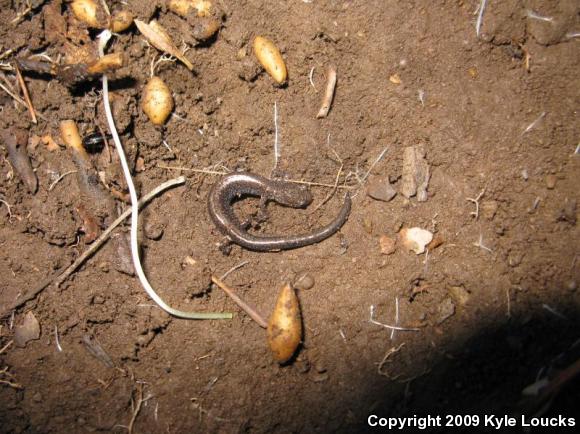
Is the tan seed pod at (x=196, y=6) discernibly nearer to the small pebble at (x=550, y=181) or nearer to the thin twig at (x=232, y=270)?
the thin twig at (x=232, y=270)

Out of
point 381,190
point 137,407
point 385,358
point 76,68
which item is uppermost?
point 76,68

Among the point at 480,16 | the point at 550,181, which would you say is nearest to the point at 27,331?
the point at 550,181

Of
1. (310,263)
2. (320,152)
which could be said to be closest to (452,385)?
(310,263)

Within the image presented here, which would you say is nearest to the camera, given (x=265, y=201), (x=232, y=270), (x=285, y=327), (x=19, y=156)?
(x=285, y=327)

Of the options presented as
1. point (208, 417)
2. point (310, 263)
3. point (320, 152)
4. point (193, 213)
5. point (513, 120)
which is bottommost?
point (208, 417)

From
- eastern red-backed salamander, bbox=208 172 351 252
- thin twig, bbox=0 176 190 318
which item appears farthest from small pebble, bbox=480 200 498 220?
thin twig, bbox=0 176 190 318

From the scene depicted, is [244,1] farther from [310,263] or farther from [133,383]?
[133,383]

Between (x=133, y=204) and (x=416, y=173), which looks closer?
(x=133, y=204)

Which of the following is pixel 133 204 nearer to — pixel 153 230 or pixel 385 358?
pixel 153 230
